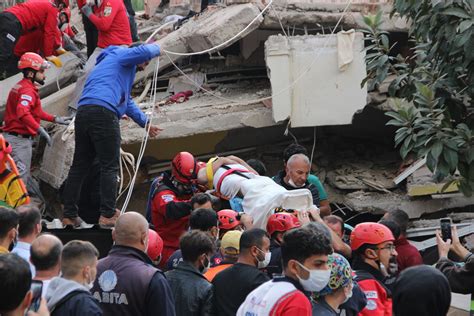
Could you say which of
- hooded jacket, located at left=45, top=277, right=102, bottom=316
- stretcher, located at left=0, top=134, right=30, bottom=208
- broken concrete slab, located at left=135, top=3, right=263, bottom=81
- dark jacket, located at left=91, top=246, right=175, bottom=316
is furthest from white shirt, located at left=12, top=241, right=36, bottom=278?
broken concrete slab, located at left=135, top=3, right=263, bottom=81

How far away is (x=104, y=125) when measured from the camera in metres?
9.97

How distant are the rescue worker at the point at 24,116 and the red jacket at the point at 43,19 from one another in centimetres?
192

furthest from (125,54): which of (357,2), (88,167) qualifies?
(357,2)

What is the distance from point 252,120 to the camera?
1235 centimetres

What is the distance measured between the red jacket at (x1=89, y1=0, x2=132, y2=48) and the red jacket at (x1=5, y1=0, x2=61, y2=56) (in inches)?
31.9

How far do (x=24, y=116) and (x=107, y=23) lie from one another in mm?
1936

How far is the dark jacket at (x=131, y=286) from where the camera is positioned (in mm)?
6383

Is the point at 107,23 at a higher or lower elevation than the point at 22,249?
lower

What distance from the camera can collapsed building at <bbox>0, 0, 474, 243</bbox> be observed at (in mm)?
12156

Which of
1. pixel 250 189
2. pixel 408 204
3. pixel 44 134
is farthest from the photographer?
pixel 408 204

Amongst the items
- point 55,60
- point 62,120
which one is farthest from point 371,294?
point 55,60

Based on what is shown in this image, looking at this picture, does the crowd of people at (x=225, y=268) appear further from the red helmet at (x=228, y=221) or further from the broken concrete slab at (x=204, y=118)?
the broken concrete slab at (x=204, y=118)

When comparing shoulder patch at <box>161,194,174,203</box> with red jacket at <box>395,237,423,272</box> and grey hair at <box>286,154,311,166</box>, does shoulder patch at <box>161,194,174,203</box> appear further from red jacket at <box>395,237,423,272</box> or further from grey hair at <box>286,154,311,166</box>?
red jacket at <box>395,237,423,272</box>

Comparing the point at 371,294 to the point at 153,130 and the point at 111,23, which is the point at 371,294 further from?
the point at 111,23
